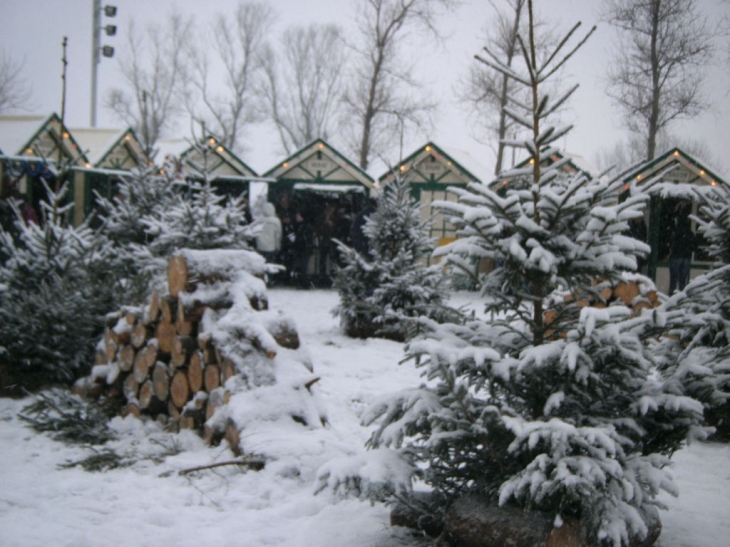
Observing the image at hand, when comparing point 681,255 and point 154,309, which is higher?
point 681,255

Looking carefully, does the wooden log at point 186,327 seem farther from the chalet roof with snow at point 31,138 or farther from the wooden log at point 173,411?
the chalet roof with snow at point 31,138

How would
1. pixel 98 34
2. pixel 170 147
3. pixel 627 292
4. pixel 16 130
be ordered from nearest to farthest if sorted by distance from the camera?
1. pixel 627 292
2. pixel 98 34
3. pixel 16 130
4. pixel 170 147

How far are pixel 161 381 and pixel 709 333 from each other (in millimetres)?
4194

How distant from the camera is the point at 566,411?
277 centimetres

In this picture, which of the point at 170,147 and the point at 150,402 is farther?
the point at 170,147

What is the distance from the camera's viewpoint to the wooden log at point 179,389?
4.84 m

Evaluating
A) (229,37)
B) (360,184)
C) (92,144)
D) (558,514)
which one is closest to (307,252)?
(360,184)

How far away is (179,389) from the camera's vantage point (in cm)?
490

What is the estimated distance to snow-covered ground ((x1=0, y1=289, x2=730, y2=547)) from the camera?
306 centimetres

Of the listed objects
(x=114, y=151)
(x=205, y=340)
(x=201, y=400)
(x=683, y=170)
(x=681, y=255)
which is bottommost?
(x=201, y=400)

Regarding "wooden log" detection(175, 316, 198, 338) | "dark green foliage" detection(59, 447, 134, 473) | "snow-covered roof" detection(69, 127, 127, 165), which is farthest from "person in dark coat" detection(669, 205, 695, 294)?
"snow-covered roof" detection(69, 127, 127, 165)

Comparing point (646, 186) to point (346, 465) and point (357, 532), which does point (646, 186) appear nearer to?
point (346, 465)

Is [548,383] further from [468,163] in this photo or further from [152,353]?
[468,163]

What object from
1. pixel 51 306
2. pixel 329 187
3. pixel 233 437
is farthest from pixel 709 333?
pixel 329 187
